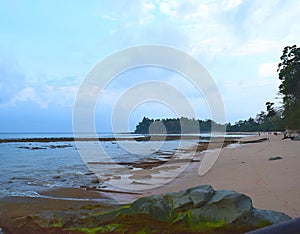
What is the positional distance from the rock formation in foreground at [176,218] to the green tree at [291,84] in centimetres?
3006

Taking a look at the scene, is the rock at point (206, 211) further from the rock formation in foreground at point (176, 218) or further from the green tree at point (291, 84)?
the green tree at point (291, 84)

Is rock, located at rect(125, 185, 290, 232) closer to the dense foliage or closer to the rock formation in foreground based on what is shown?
the rock formation in foreground

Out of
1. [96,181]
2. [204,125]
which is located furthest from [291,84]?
[204,125]

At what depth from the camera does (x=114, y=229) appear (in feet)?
15.9

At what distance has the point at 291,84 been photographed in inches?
1332

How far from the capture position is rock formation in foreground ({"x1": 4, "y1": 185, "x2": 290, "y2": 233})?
14.8 feet

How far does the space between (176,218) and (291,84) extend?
3412cm

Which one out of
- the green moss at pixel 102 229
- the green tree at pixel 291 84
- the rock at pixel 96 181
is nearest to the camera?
the green moss at pixel 102 229

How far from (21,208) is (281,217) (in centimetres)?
622

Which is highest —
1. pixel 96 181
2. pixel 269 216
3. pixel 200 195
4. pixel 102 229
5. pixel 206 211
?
pixel 200 195

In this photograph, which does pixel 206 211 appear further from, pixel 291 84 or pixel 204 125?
pixel 204 125

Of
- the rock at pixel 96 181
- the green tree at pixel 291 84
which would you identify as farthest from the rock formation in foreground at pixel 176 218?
the green tree at pixel 291 84

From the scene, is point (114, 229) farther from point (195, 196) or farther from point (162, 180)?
point (162, 180)

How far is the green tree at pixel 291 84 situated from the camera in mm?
33062
